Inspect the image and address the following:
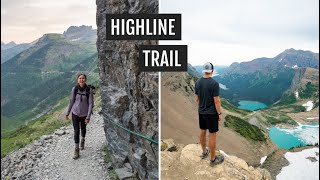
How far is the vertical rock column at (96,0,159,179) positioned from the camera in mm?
3695

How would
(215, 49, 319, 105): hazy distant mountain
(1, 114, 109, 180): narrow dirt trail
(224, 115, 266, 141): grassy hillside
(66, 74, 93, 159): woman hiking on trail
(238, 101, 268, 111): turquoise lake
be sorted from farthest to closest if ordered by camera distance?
(238, 101, 268, 111): turquoise lake → (224, 115, 266, 141): grassy hillside → (215, 49, 319, 105): hazy distant mountain → (1, 114, 109, 180): narrow dirt trail → (66, 74, 93, 159): woman hiking on trail

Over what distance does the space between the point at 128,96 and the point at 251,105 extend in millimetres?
1715

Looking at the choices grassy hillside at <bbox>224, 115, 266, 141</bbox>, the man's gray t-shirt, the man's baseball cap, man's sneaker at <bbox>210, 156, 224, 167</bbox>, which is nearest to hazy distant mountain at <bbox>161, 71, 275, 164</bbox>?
grassy hillside at <bbox>224, 115, 266, 141</bbox>

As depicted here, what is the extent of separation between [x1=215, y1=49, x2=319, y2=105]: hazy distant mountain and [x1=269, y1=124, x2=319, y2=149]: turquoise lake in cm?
39

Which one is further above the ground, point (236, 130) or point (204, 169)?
point (236, 130)

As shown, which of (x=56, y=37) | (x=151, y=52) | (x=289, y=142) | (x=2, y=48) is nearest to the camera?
(x=151, y=52)

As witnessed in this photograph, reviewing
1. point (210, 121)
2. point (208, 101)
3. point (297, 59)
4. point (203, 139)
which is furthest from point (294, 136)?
point (208, 101)

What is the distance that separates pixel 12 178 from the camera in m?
3.87

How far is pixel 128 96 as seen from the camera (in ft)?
12.9

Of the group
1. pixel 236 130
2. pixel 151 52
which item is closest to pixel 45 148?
pixel 151 52

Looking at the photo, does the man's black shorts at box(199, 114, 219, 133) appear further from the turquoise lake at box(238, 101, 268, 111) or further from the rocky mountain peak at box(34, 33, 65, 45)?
the rocky mountain peak at box(34, 33, 65, 45)

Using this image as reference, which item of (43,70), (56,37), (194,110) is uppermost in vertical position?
(56,37)

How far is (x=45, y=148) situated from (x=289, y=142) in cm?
281

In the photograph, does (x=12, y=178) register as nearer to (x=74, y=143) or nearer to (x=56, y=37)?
(x=74, y=143)
